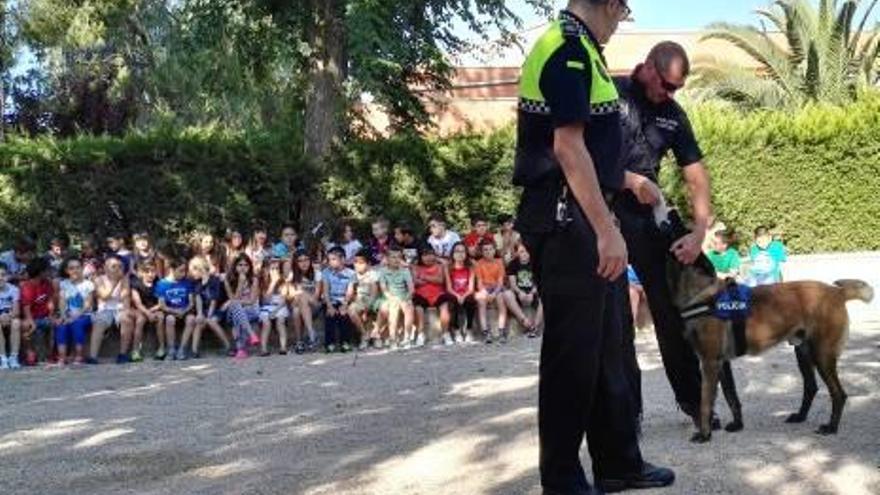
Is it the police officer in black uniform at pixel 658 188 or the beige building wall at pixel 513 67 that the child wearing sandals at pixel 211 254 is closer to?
the police officer in black uniform at pixel 658 188

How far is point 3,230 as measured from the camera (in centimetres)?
1647

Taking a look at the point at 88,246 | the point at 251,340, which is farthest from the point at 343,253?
the point at 88,246

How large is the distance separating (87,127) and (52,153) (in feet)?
58.7

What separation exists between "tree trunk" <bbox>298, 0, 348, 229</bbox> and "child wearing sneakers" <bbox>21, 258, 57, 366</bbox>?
6142 millimetres

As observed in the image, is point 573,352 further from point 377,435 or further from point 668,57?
point 377,435

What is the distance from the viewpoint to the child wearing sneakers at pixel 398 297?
12484 mm

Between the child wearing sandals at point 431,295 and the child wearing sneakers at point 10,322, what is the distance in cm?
445

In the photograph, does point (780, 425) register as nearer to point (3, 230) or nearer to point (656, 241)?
point (656, 241)

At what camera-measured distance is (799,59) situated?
28.7 m

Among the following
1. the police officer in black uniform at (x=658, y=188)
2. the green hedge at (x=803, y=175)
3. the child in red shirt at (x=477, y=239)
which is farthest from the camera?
the green hedge at (x=803, y=175)

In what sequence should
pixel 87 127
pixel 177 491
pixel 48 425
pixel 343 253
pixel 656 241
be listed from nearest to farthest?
pixel 177 491 → pixel 656 241 → pixel 48 425 → pixel 343 253 → pixel 87 127

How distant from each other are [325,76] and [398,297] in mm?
6743

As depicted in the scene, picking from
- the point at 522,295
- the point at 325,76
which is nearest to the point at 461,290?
the point at 522,295

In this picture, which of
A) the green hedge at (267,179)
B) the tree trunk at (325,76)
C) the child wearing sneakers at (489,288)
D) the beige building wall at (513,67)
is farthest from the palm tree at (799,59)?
the child wearing sneakers at (489,288)
